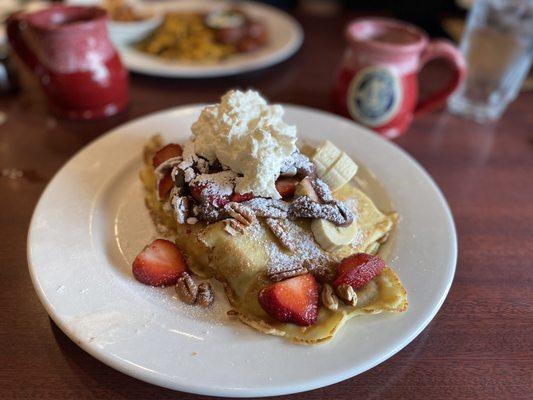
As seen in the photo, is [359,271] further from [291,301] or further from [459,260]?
[459,260]

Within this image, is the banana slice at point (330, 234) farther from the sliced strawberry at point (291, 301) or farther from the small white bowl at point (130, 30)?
the small white bowl at point (130, 30)

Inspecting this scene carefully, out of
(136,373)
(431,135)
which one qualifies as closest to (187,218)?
(136,373)

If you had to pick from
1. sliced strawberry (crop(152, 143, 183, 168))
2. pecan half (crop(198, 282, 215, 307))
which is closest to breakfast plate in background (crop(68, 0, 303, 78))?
sliced strawberry (crop(152, 143, 183, 168))

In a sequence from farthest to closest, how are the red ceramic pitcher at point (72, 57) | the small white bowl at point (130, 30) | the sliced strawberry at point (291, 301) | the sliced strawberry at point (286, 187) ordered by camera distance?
the small white bowl at point (130, 30) < the red ceramic pitcher at point (72, 57) < the sliced strawberry at point (286, 187) < the sliced strawberry at point (291, 301)

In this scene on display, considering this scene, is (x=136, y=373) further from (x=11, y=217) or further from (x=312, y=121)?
(x=312, y=121)

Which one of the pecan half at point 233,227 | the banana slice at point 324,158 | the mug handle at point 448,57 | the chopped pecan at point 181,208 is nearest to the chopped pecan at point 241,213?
the pecan half at point 233,227

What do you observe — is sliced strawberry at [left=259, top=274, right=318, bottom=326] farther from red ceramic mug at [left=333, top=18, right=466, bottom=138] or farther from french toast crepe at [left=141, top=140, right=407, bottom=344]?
red ceramic mug at [left=333, top=18, right=466, bottom=138]
